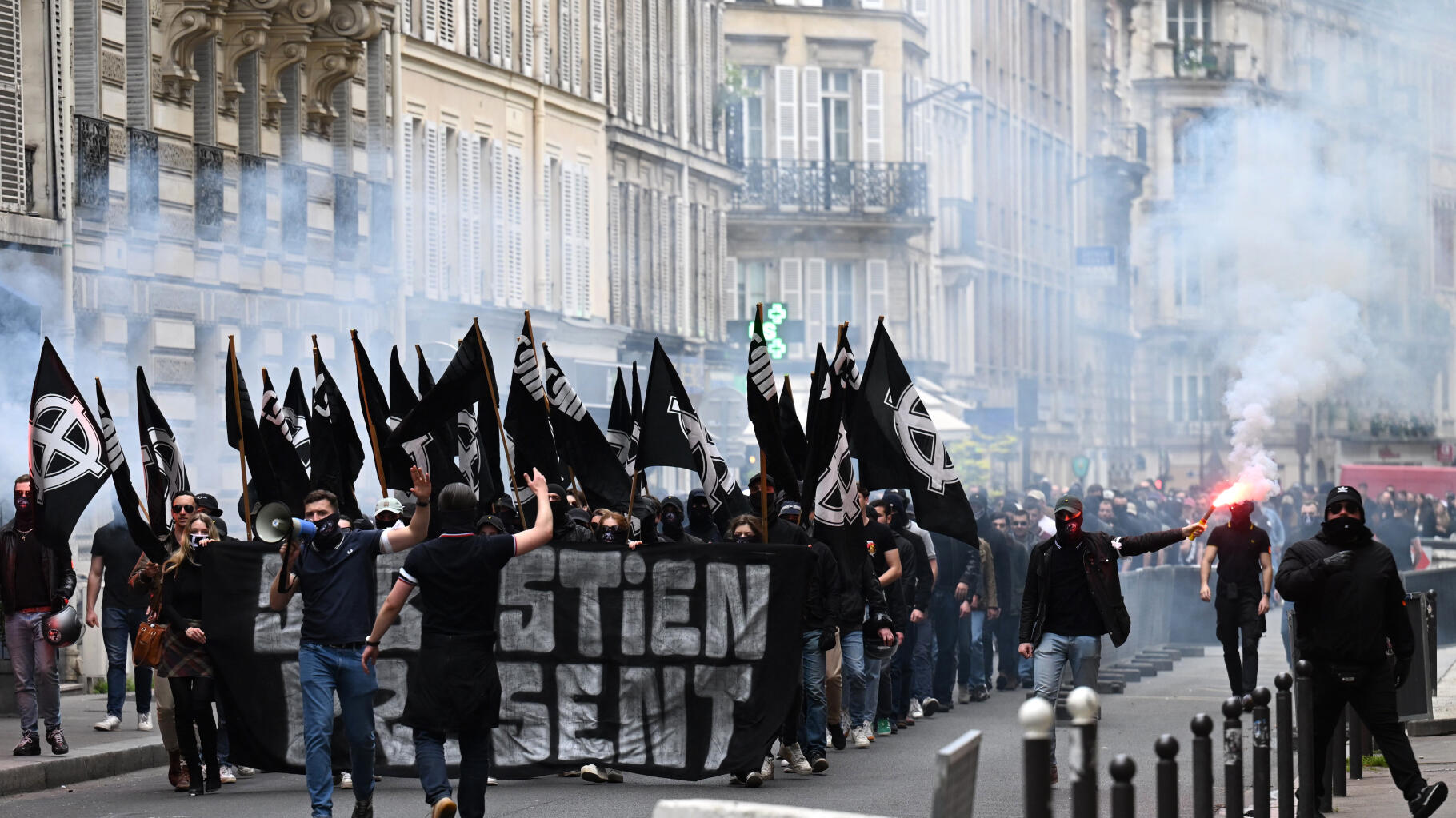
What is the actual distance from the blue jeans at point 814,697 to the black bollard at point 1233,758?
5.31 metres

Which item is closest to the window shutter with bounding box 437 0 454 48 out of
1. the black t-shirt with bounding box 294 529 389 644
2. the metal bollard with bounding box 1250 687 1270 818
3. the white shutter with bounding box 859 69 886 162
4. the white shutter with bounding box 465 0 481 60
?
the white shutter with bounding box 465 0 481 60

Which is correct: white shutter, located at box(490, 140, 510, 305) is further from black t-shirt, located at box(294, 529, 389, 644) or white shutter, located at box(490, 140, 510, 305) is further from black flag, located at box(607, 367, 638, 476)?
black t-shirt, located at box(294, 529, 389, 644)

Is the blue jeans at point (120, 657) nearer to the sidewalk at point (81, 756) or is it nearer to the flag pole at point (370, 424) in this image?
the sidewalk at point (81, 756)

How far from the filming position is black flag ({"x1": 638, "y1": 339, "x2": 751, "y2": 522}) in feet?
57.1

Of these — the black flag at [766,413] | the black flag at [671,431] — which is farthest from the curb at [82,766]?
the black flag at [766,413]

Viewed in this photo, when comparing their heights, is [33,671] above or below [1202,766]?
below

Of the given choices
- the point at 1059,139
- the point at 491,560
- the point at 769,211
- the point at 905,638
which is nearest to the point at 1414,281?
the point at 1059,139

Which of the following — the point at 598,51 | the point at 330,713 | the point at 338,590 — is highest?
the point at 598,51

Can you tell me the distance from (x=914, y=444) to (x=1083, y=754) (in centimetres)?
797

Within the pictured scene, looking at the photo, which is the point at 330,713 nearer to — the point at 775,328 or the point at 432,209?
the point at 432,209

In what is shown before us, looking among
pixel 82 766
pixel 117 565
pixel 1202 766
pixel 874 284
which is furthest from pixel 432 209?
pixel 1202 766

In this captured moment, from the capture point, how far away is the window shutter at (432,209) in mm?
32625

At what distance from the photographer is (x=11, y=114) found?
22344 mm

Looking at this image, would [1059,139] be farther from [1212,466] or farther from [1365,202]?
[1365,202]
